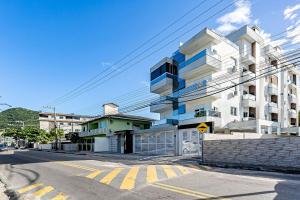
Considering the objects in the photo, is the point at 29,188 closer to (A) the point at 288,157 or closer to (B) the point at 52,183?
(B) the point at 52,183

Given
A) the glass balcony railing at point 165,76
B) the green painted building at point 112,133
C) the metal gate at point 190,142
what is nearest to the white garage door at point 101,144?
the green painted building at point 112,133

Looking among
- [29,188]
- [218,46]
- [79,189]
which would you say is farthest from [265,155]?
[218,46]

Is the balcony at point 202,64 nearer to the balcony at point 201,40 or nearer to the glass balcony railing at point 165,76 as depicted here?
the balcony at point 201,40

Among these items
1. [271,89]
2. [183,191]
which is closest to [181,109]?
[271,89]

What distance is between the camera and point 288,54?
43.9 ft

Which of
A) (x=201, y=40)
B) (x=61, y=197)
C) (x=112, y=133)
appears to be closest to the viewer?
(x=61, y=197)

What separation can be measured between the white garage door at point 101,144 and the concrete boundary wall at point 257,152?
2611cm

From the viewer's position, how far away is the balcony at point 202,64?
90.1ft

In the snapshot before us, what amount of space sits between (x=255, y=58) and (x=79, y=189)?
31281mm

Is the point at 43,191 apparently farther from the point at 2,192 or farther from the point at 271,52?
the point at 271,52

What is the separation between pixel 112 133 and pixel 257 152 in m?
28.5

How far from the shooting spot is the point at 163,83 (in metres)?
35.0

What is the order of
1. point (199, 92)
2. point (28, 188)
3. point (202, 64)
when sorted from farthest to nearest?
1. point (199, 92)
2. point (202, 64)
3. point (28, 188)

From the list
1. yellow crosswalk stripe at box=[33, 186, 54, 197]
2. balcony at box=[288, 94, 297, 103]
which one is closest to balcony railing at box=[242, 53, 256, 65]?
balcony at box=[288, 94, 297, 103]
